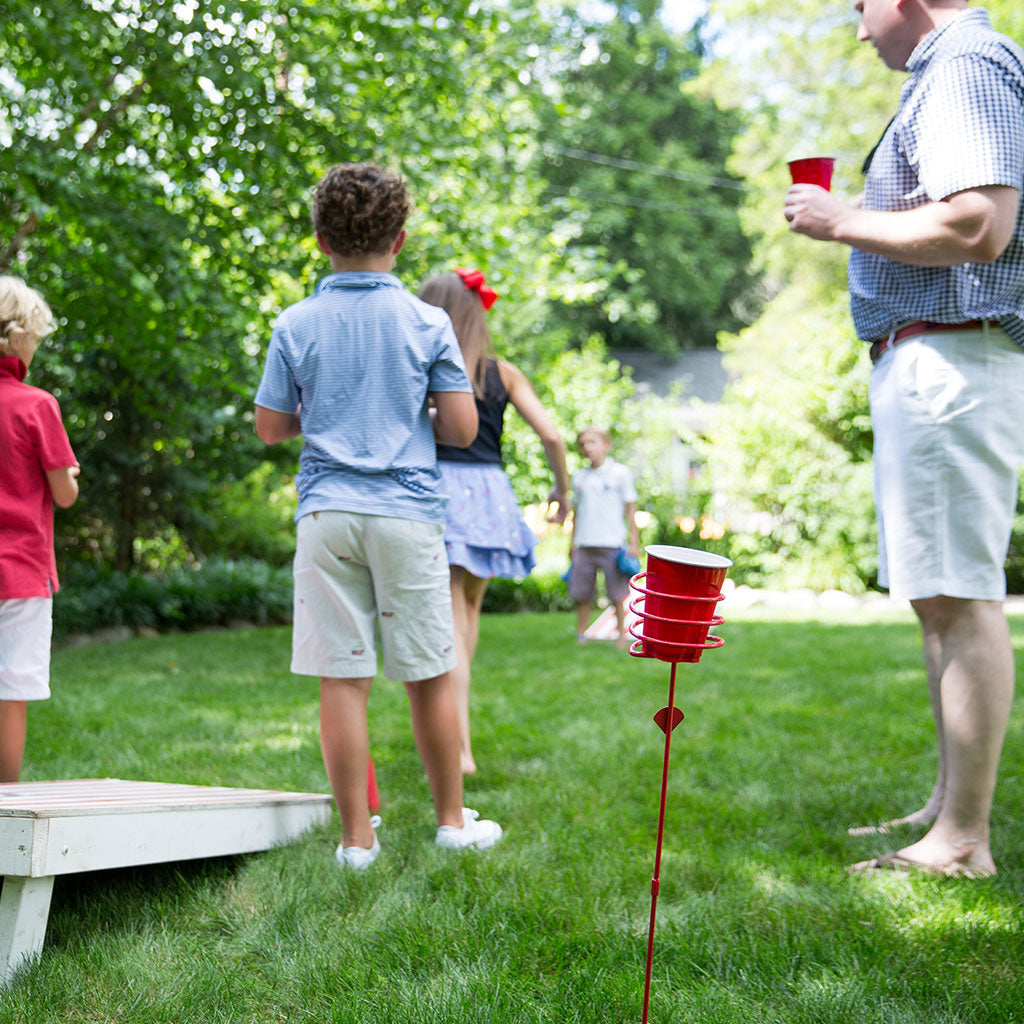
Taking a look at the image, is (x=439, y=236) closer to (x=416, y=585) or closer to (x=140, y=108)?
(x=140, y=108)

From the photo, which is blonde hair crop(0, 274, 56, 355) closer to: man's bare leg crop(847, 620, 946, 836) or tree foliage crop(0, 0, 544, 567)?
tree foliage crop(0, 0, 544, 567)

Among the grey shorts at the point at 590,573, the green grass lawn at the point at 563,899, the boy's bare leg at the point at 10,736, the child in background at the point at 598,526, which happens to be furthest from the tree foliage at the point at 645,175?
the boy's bare leg at the point at 10,736

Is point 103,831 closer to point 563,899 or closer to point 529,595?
point 563,899

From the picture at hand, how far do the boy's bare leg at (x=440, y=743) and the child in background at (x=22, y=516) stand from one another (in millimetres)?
1088

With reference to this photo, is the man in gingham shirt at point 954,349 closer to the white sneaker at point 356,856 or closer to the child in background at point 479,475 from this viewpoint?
the white sneaker at point 356,856

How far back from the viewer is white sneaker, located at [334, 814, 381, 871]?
250cm

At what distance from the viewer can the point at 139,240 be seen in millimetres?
6223

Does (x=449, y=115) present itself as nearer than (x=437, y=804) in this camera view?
No

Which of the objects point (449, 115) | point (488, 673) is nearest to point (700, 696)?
point (488, 673)

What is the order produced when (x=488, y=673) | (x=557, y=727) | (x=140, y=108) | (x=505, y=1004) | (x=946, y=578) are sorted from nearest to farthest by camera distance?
(x=505, y=1004), (x=946, y=578), (x=557, y=727), (x=488, y=673), (x=140, y=108)

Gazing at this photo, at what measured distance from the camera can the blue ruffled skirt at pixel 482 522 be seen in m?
3.46

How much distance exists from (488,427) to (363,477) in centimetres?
107

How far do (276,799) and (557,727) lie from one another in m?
1.90

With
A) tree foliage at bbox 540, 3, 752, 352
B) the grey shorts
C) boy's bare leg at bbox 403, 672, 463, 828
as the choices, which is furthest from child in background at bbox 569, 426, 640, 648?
tree foliage at bbox 540, 3, 752, 352
